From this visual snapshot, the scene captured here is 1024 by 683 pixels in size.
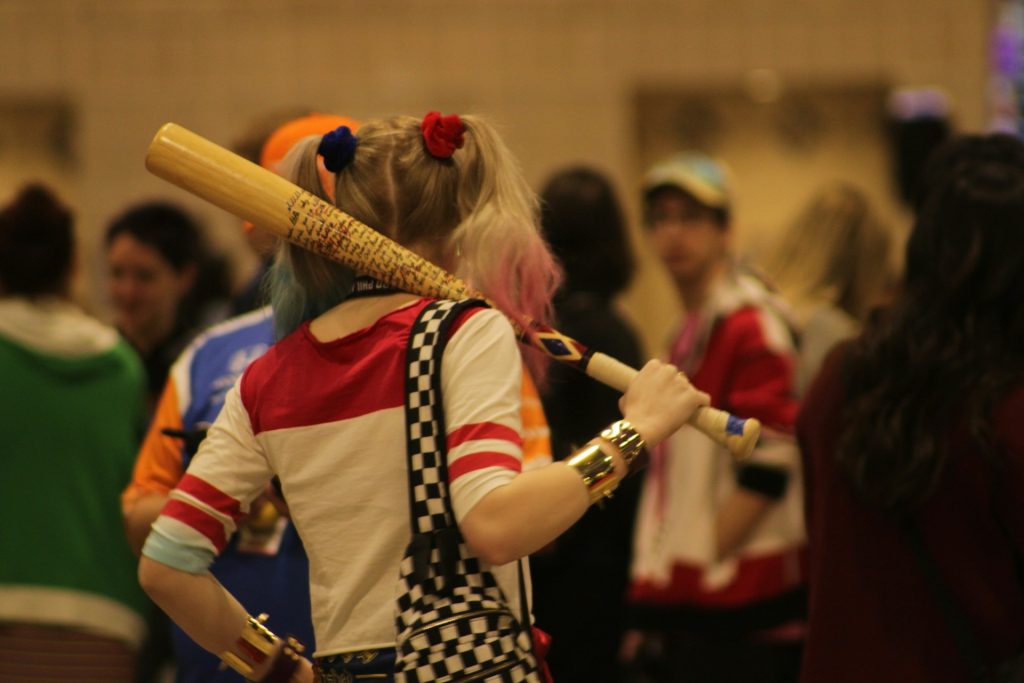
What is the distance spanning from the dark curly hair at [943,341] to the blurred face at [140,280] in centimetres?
270

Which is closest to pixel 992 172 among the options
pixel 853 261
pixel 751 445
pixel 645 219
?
pixel 751 445

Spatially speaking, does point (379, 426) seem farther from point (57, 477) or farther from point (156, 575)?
point (57, 477)

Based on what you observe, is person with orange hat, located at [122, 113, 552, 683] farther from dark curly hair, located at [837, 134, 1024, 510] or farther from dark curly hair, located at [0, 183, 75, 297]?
dark curly hair, located at [0, 183, 75, 297]

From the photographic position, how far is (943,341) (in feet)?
8.68

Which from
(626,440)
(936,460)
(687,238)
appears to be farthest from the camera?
(687,238)

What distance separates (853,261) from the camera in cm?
464

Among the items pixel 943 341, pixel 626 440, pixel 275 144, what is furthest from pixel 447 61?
pixel 626 440

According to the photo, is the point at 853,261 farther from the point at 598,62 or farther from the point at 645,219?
the point at 598,62

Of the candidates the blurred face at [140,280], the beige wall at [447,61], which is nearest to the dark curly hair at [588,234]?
the blurred face at [140,280]

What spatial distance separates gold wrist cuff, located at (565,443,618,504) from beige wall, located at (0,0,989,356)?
682 cm

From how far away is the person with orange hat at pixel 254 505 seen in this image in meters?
2.79

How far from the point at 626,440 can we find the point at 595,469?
8cm

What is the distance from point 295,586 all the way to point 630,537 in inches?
58.3

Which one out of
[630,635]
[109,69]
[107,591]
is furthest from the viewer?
[109,69]
